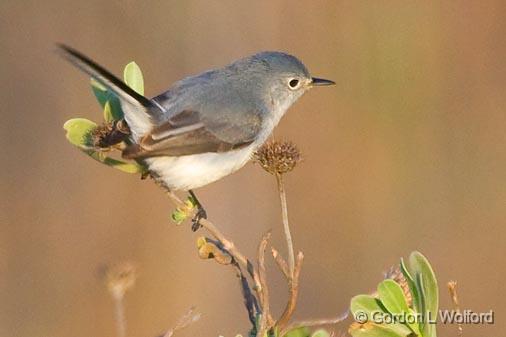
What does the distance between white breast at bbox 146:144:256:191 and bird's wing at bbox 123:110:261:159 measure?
20 millimetres

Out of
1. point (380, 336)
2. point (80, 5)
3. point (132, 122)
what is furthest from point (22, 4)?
point (380, 336)

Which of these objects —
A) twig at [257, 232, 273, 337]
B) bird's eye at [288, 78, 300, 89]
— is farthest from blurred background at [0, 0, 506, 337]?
twig at [257, 232, 273, 337]

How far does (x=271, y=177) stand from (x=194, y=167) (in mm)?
3117

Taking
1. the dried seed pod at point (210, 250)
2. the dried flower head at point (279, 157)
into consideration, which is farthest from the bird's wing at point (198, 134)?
the dried seed pod at point (210, 250)

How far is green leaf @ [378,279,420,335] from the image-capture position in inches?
62.9

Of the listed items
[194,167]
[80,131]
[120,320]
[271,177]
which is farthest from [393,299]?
[271,177]

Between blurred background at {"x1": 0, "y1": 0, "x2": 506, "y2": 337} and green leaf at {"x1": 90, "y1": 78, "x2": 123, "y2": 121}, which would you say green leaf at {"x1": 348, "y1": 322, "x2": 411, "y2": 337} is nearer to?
green leaf at {"x1": 90, "y1": 78, "x2": 123, "y2": 121}

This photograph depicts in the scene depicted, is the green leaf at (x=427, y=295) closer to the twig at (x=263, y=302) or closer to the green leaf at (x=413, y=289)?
the green leaf at (x=413, y=289)

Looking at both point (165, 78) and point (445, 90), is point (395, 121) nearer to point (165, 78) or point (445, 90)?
point (445, 90)

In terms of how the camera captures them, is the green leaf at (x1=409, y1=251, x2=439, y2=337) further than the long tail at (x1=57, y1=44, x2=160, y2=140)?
No

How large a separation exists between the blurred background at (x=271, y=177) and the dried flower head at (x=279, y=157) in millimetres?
3152

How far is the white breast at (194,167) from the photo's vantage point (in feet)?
8.64

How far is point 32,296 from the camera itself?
5.41m

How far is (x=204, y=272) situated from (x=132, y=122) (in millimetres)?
3438
